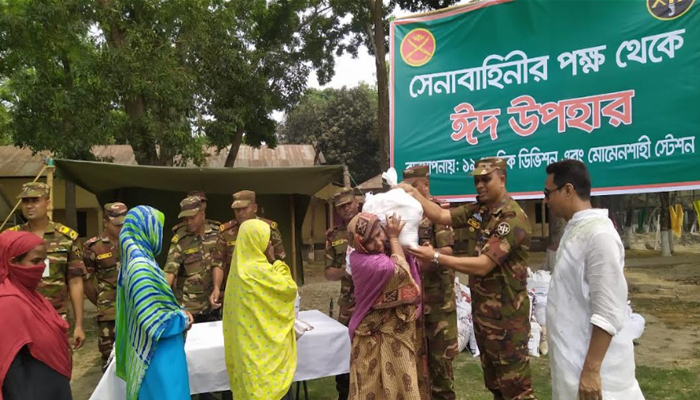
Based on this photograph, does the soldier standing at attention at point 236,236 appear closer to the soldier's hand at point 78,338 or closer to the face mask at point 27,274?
the soldier's hand at point 78,338

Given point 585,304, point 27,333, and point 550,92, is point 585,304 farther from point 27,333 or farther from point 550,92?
point 550,92

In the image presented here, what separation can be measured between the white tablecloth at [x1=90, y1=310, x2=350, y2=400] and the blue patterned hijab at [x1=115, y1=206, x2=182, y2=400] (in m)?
0.71

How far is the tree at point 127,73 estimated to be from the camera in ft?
24.5

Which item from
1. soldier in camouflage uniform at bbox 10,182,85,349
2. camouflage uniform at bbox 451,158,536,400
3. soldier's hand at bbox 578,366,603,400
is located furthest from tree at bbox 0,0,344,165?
soldier's hand at bbox 578,366,603,400

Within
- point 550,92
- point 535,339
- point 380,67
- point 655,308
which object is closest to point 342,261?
point 535,339

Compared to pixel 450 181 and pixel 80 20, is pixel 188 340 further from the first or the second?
pixel 80 20

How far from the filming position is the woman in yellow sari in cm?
305

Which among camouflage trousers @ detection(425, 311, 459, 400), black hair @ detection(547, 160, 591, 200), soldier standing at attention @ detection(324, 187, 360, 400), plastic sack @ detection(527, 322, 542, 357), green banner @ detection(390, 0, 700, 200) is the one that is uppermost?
green banner @ detection(390, 0, 700, 200)

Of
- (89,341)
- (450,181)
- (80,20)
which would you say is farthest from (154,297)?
(80,20)

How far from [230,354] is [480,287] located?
5.40 feet

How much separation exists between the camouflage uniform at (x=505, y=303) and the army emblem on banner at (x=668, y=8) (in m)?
3.18

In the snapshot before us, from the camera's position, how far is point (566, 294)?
226cm

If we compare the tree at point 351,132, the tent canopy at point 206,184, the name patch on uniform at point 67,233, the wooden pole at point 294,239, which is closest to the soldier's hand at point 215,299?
the name patch on uniform at point 67,233

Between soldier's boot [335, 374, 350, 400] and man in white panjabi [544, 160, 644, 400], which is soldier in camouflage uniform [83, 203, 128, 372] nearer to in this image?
soldier's boot [335, 374, 350, 400]
